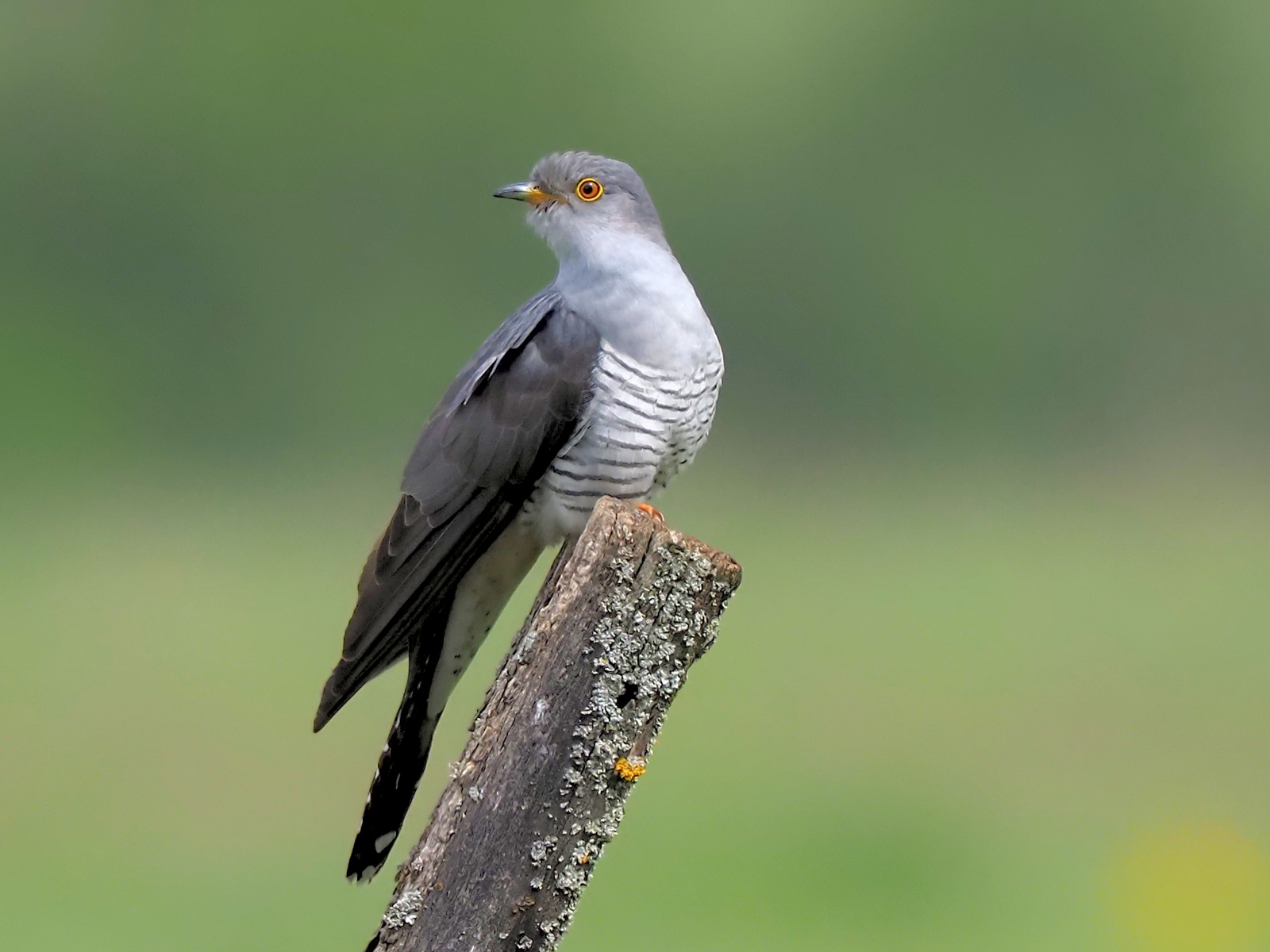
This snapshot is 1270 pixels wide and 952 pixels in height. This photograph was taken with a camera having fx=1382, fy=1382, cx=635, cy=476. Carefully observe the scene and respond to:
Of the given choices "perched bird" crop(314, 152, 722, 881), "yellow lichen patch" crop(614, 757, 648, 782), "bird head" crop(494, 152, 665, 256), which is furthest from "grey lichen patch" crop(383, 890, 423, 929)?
"bird head" crop(494, 152, 665, 256)

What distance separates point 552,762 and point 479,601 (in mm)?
956

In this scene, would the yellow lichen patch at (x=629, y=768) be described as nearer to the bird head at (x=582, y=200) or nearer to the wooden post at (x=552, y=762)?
the wooden post at (x=552, y=762)

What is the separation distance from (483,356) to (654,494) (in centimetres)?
41

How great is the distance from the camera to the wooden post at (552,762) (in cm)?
154

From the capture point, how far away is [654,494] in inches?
103

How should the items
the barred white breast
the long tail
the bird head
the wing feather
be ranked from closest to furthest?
the long tail, the wing feather, the barred white breast, the bird head

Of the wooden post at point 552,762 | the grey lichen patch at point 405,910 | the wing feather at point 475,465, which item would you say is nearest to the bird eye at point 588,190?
the wing feather at point 475,465

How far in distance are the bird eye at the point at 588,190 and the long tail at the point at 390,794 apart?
1.06 meters

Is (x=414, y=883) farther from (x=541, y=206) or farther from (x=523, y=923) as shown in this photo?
(x=541, y=206)

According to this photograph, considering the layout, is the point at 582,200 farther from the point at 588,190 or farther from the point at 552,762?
the point at 552,762

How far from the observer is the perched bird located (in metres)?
2.32

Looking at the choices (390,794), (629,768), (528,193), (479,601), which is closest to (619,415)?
(479,601)

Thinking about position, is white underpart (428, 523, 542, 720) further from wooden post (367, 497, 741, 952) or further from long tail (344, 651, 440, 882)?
wooden post (367, 497, 741, 952)

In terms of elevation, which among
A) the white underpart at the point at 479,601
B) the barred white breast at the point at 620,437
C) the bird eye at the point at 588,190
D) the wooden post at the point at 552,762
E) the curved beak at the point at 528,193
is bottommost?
the wooden post at the point at 552,762
